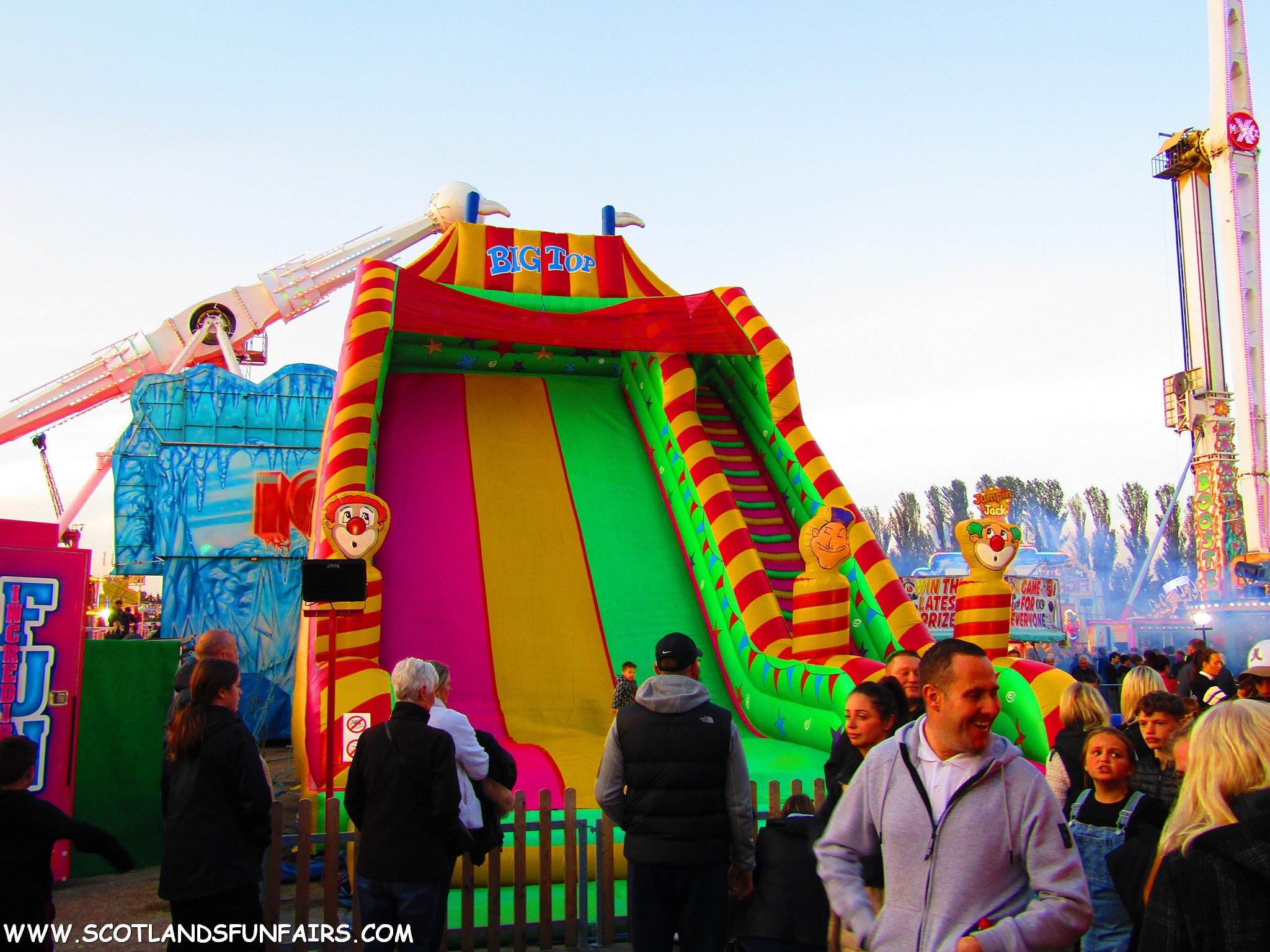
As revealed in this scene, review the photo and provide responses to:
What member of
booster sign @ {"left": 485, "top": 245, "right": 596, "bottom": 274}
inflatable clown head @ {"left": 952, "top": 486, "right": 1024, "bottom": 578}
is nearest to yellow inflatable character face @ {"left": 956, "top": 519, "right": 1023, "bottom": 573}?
inflatable clown head @ {"left": 952, "top": 486, "right": 1024, "bottom": 578}

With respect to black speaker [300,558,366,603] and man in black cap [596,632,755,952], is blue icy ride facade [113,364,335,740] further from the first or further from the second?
man in black cap [596,632,755,952]

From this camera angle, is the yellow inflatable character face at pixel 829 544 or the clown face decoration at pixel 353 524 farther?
the yellow inflatable character face at pixel 829 544

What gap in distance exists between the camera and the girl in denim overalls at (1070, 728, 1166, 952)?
2.84m

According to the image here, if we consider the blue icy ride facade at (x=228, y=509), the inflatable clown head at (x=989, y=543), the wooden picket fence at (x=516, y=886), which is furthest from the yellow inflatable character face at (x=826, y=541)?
the blue icy ride facade at (x=228, y=509)

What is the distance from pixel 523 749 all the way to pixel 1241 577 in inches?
745

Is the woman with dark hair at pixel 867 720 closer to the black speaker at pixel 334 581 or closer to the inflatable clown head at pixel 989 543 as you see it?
the black speaker at pixel 334 581

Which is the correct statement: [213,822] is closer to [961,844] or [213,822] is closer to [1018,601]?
[961,844]

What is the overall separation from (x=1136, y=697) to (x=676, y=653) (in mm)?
1671

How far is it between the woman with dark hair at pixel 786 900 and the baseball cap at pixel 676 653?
22.8 inches

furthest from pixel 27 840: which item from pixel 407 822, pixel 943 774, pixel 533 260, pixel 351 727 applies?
pixel 533 260

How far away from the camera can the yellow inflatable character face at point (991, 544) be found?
7.06 metres

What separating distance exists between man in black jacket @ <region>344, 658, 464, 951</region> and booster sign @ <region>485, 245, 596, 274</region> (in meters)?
7.62

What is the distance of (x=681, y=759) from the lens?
3.11 m

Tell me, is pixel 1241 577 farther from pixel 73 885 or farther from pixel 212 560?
pixel 73 885
